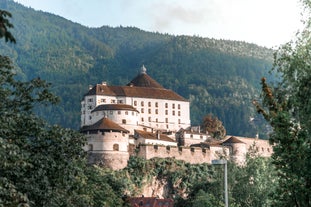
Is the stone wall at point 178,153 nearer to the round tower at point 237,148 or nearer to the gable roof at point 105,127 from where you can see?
the gable roof at point 105,127

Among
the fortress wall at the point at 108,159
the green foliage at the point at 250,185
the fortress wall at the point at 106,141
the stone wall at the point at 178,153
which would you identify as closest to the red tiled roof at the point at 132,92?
the stone wall at the point at 178,153

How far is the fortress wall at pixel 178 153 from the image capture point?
104m

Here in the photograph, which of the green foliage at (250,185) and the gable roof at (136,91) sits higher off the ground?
the gable roof at (136,91)

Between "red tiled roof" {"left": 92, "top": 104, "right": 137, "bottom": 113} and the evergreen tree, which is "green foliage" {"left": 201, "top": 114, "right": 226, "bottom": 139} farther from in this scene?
the evergreen tree

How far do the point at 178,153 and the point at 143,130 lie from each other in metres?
10.1

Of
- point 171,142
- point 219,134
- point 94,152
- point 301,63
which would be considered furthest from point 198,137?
point 301,63

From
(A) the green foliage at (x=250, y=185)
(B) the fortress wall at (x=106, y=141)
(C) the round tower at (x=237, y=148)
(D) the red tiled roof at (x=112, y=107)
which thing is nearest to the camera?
(A) the green foliage at (x=250, y=185)

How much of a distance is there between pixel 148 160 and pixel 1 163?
82230mm

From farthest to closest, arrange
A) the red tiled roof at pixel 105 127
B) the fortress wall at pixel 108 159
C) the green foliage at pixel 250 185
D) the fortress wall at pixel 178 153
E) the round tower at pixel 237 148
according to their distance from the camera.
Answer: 1. the round tower at pixel 237 148
2. the fortress wall at pixel 178 153
3. the red tiled roof at pixel 105 127
4. the fortress wall at pixel 108 159
5. the green foliage at pixel 250 185

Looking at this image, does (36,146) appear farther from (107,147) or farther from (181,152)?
(181,152)

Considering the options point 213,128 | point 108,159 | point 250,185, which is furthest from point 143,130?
point 250,185

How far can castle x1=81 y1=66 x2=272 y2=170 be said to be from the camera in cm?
9962

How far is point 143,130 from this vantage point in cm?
11606

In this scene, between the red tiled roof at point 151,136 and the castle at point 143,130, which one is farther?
the red tiled roof at point 151,136
